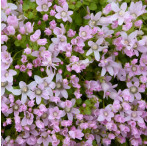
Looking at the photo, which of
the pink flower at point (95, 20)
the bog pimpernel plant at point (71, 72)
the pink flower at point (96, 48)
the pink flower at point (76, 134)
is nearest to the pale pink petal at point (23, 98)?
the bog pimpernel plant at point (71, 72)

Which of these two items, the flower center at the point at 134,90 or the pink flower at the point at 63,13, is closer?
the pink flower at the point at 63,13

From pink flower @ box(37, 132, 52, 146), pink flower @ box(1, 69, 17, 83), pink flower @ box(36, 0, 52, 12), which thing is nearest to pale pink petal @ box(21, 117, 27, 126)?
pink flower @ box(37, 132, 52, 146)

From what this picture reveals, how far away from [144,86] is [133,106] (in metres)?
0.14

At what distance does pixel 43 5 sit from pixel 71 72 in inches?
16.2

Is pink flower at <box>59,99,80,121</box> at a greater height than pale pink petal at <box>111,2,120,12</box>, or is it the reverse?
pale pink petal at <box>111,2,120,12</box>

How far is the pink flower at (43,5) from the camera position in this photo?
152cm

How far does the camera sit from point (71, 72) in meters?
1.62

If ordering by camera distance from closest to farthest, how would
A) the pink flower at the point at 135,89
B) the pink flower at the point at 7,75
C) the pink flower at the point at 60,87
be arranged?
the pink flower at the point at 7,75 → the pink flower at the point at 60,87 → the pink flower at the point at 135,89

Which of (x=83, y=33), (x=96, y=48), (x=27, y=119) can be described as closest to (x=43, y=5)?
Result: (x=83, y=33)

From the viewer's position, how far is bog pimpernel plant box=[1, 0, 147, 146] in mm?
1465

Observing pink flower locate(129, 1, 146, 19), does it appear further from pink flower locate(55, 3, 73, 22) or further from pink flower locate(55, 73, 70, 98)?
pink flower locate(55, 73, 70, 98)

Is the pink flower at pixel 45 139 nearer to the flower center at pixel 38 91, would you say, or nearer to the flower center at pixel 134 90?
the flower center at pixel 38 91

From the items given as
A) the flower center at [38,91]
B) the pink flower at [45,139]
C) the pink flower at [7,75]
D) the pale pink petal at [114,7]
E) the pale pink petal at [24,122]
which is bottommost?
the pink flower at [45,139]

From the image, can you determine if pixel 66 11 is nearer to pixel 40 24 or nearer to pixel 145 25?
pixel 40 24
